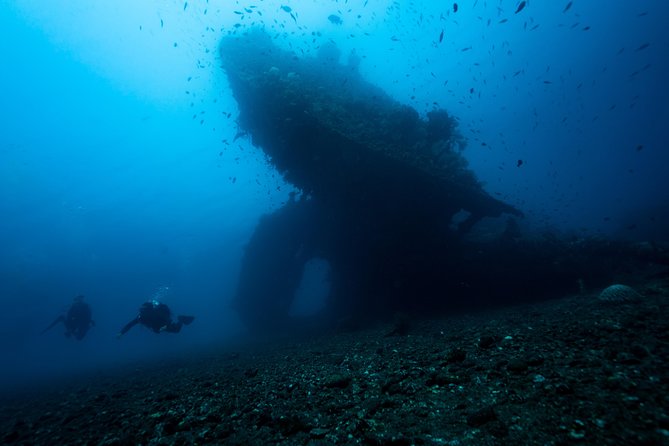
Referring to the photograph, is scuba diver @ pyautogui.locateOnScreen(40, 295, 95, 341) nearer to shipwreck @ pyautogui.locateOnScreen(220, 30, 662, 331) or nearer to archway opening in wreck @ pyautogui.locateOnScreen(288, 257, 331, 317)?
archway opening in wreck @ pyautogui.locateOnScreen(288, 257, 331, 317)

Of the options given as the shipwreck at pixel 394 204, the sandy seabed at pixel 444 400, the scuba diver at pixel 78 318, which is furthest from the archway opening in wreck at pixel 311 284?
the sandy seabed at pixel 444 400

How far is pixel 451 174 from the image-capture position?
14469mm

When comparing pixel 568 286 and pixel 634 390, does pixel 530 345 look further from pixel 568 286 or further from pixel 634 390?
pixel 568 286

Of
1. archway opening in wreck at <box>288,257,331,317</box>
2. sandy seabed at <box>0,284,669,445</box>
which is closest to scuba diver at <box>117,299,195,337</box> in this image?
sandy seabed at <box>0,284,669,445</box>

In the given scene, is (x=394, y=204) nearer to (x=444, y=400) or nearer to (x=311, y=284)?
(x=444, y=400)

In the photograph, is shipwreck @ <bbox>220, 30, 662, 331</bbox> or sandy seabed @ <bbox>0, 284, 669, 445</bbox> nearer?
sandy seabed @ <bbox>0, 284, 669, 445</bbox>

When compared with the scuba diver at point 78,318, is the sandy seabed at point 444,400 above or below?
below

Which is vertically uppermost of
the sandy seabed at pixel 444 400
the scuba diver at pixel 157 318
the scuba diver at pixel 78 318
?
the scuba diver at pixel 78 318

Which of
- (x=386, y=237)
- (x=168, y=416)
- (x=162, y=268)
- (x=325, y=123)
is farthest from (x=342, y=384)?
(x=162, y=268)

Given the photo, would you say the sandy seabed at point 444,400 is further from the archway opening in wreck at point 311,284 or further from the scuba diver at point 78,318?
the scuba diver at point 78,318

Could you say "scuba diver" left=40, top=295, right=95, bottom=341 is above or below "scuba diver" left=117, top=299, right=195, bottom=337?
above

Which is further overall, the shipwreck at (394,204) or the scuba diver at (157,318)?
the scuba diver at (157,318)

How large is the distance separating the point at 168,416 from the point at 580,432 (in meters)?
5.82

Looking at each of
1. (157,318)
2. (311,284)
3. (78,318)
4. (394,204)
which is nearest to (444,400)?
(394,204)
